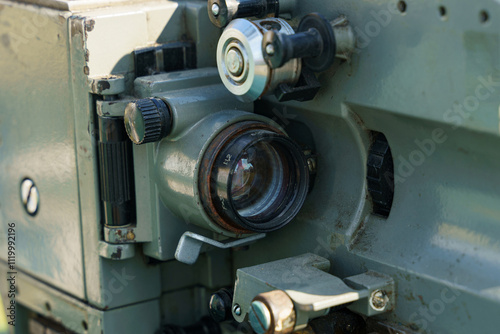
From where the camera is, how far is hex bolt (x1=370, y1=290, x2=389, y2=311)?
194 cm

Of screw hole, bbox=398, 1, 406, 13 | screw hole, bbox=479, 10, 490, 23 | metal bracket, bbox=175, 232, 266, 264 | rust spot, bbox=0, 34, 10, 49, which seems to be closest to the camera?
screw hole, bbox=479, 10, 490, 23

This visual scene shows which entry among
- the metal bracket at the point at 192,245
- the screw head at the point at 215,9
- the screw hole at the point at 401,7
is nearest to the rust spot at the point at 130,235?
the metal bracket at the point at 192,245

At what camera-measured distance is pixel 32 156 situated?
2.54m

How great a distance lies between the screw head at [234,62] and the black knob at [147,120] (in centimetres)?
21

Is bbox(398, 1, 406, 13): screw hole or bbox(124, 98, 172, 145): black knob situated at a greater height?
bbox(398, 1, 406, 13): screw hole

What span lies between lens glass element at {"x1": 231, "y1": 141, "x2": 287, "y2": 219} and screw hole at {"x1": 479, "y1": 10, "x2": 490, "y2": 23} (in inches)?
25.8

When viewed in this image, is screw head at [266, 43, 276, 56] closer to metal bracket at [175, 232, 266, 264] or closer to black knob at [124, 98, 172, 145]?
black knob at [124, 98, 172, 145]

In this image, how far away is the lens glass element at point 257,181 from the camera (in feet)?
6.93

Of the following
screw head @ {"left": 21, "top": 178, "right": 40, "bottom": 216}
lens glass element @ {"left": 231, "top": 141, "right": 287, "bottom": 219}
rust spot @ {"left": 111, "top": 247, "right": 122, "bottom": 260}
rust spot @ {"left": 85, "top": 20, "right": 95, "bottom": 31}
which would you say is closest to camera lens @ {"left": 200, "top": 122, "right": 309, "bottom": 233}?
lens glass element @ {"left": 231, "top": 141, "right": 287, "bottom": 219}

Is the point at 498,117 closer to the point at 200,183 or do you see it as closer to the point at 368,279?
the point at 368,279

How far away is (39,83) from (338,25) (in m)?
0.97

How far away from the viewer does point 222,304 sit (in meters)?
2.18

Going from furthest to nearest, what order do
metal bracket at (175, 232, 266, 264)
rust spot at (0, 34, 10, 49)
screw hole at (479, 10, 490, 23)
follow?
rust spot at (0, 34, 10, 49)
metal bracket at (175, 232, 266, 264)
screw hole at (479, 10, 490, 23)

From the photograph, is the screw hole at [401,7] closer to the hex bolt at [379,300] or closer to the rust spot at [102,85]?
the hex bolt at [379,300]
